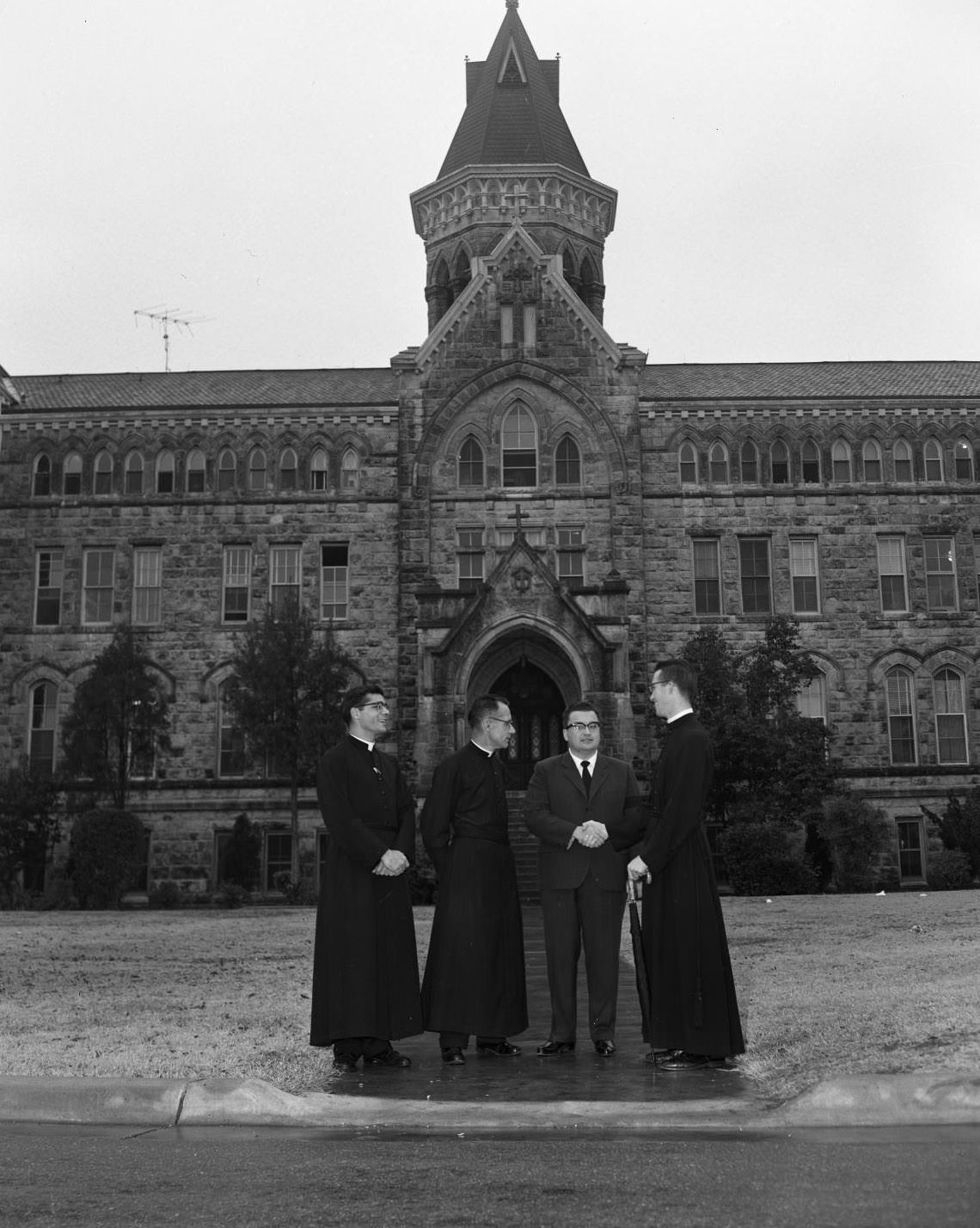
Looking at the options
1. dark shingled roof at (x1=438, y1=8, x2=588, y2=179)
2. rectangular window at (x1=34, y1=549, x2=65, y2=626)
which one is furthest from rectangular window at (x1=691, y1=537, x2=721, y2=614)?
rectangular window at (x1=34, y1=549, x2=65, y2=626)

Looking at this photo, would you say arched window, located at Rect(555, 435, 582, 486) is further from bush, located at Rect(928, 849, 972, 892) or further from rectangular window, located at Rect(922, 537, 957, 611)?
bush, located at Rect(928, 849, 972, 892)

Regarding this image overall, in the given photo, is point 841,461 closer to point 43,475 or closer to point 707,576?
point 707,576

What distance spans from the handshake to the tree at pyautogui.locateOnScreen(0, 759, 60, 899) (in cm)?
2412

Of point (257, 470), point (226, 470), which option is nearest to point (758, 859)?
point (257, 470)

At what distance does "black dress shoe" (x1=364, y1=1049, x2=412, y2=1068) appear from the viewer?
30.0 feet

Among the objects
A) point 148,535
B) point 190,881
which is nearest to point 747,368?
point 148,535

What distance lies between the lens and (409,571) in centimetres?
3619

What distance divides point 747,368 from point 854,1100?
35.1m

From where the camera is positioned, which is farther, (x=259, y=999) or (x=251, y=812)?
(x=251, y=812)

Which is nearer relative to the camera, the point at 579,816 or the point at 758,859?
the point at 579,816

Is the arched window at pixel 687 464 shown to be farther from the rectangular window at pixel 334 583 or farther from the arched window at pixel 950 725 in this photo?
the rectangular window at pixel 334 583

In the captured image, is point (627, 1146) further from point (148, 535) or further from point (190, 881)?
point (148, 535)

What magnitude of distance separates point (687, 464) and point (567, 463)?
10.4 ft

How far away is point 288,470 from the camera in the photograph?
3759cm
